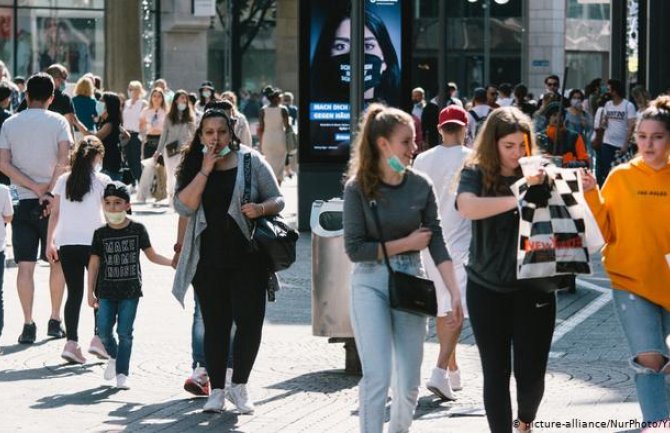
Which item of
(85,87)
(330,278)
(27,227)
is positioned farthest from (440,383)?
(85,87)

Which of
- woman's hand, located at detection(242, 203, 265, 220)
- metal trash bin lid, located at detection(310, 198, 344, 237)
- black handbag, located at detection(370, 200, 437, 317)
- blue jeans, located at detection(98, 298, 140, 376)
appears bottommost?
blue jeans, located at detection(98, 298, 140, 376)

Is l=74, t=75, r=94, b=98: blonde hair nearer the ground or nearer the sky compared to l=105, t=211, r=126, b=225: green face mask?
nearer the sky

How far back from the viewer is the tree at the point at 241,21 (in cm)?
6212

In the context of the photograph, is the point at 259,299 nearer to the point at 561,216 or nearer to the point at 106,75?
the point at 561,216

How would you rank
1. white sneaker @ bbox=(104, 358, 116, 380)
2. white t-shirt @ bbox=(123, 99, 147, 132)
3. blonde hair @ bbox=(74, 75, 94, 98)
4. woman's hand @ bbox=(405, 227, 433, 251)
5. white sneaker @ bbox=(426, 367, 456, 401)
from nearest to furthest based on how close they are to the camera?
woman's hand @ bbox=(405, 227, 433, 251)
white sneaker @ bbox=(426, 367, 456, 401)
white sneaker @ bbox=(104, 358, 116, 380)
blonde hair @ bbox=(74, 75, 94, 98)
white t-shirt @ bbox=(123, 99, 147, 132)

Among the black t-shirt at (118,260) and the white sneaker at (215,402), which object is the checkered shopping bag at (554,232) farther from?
the black t-shirt at (118,260)

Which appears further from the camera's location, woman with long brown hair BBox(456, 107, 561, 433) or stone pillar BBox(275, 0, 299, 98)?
stone pillar BBox(275, 0, 299, 98)

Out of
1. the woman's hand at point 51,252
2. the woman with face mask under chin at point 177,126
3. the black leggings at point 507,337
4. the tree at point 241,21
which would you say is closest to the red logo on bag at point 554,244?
the black leggings at point 507,337

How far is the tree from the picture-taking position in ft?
204

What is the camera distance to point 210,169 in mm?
9164

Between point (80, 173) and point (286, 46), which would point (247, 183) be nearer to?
point (80, 173)

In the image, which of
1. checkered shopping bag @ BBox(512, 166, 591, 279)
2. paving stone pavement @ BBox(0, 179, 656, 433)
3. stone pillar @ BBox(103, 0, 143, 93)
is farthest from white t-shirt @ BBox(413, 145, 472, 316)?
stone pillar @ BBox(103, 0, 143, 93)

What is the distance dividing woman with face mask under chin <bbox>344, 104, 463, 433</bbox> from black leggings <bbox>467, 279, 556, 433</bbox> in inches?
5.1

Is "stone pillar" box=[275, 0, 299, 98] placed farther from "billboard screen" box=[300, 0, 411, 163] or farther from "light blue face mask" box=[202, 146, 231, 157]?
"light blue face mask" box=[202, 146, 231, 157]
